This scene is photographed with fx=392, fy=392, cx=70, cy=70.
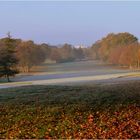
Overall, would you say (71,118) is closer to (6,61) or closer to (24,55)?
(6,61)

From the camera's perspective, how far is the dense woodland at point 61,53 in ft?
162

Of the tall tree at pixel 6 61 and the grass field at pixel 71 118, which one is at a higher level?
the tall tree at pixel 6 61

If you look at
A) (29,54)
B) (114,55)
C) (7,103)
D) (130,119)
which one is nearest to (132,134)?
(130,119)

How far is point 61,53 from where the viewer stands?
165 m

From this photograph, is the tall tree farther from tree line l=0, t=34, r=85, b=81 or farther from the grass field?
the grass field

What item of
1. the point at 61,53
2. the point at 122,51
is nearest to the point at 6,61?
the point at 122,51

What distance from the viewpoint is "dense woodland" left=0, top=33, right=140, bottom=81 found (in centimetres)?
4925

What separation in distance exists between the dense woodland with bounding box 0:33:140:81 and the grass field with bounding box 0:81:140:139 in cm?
3655

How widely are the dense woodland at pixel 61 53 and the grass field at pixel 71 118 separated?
36551mm

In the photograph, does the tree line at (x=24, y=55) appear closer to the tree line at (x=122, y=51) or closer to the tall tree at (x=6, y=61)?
the tall tree at (x=6, y=61)

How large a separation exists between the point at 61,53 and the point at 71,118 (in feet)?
511

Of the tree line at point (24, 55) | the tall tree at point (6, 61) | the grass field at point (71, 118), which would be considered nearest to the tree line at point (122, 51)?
the tree line at point (24, 55)

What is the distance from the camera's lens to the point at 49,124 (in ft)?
30.5

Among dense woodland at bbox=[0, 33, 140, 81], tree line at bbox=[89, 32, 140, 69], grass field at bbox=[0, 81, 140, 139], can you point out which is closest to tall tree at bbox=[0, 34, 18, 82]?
dense woodland at bbox=[0, 33, 140, 81]
